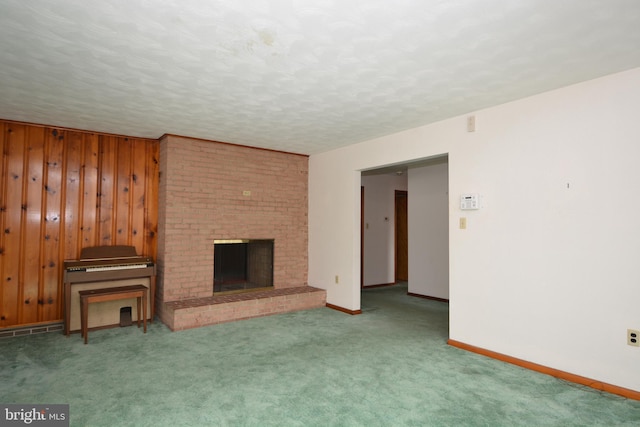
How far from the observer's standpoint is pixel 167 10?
6.67 ft

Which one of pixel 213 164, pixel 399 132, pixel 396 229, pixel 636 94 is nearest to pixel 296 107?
pixel 399 132

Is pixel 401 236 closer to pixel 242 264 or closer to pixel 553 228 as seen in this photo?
pixel 242 264

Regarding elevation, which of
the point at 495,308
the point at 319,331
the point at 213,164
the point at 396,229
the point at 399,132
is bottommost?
the point at 319,331

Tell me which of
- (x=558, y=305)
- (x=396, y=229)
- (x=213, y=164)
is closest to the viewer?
(x=558, y=305)

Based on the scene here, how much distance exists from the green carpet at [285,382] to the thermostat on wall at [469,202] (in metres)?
1.49

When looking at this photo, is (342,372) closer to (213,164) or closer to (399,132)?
(399,132)

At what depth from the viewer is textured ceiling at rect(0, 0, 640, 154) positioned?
6.69 feet

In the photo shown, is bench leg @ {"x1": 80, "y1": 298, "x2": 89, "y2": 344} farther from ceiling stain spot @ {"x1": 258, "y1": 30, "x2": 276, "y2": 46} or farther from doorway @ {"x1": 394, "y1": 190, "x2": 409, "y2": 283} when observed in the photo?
doorway @ {"x1": 394, "y1": 190, "x2": 409, "y2": 283}

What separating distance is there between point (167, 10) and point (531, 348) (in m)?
3.87

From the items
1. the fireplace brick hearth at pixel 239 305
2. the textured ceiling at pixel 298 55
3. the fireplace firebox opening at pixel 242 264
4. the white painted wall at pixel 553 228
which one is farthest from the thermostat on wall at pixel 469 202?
the fireplace firebox opening at pixel 242 264

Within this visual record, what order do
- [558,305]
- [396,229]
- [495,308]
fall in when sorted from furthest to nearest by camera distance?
1. [396,229]
2. [495,308]
3. [558,305]

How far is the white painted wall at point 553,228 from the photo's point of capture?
2.77m

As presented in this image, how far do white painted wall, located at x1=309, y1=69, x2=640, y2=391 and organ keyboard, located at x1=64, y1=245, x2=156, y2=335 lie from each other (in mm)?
→ 3724

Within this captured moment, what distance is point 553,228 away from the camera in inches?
124
